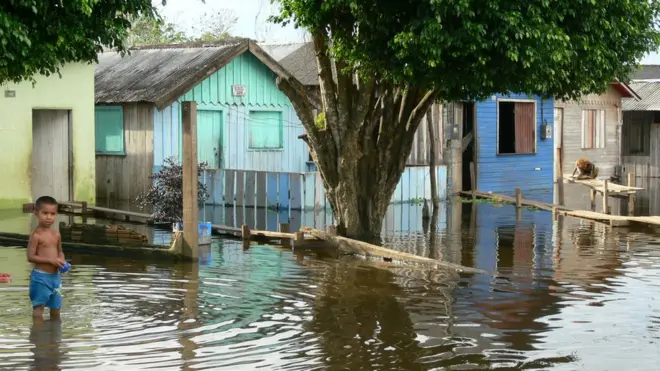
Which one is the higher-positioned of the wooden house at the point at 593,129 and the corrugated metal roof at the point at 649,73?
the corrugated metal roof at the point at 649,73

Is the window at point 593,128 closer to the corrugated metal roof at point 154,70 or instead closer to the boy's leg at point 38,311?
the corrugated metal roof at point 154,70

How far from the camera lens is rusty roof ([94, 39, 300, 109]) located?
81.8 ft

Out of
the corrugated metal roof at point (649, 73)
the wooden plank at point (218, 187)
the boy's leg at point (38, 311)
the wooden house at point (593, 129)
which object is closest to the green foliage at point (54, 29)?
the boy's leg at point (38, 311)

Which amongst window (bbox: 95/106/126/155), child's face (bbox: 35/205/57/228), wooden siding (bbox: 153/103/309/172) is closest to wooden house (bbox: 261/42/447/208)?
wooden siding (bbox: 153/103/309/172)

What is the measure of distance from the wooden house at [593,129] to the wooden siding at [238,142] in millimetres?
10873

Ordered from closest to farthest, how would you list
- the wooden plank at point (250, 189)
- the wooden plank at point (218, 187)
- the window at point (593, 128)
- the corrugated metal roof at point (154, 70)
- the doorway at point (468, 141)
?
1. the wooden plank at point (250, 189)
2. the wooden plank at point (218, 187)
3. the corrugated metal roof at point (154, 70)
4. the doorway at point (468, 141)
5. the window at point (593, 128)

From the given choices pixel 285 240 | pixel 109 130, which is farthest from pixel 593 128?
pixel 285 240

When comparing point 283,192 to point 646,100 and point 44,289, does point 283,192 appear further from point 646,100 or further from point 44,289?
point 646,100

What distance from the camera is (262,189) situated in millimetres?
24000

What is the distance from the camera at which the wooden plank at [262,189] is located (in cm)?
2395

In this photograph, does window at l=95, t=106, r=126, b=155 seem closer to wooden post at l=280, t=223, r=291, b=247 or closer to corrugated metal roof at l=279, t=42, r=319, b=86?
corrugated metal roof at l=279, t=42, r=319, b=86

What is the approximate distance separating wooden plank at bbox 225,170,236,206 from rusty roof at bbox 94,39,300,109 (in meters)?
2.24

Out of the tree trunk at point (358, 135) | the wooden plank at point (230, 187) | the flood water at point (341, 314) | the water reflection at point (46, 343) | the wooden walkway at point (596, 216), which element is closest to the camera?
the water reflection at point (46, 343)

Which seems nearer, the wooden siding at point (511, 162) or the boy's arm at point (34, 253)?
the boy's arm at point (34, 253)
